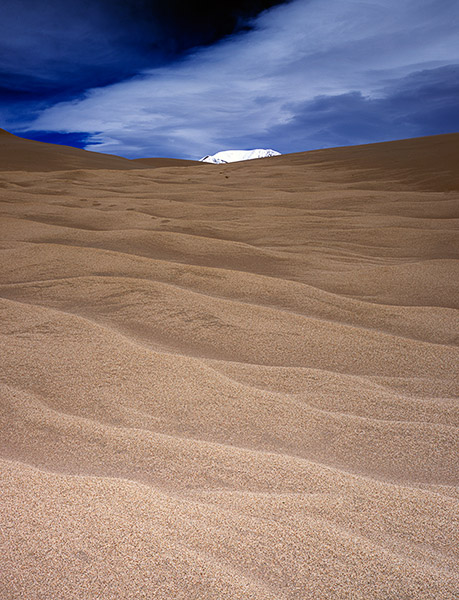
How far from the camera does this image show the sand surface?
680mm

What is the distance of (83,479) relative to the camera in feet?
2.83

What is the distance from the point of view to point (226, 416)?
114cm

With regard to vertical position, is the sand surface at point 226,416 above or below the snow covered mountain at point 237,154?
below

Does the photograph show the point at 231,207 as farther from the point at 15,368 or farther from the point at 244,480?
the point at 244,480

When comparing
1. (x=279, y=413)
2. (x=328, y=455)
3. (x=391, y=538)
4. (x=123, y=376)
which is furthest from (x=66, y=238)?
(x=391, y=538)

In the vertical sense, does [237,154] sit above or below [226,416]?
above

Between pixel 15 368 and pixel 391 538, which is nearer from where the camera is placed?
pixel 391 538

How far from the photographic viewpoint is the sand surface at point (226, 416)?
68cm

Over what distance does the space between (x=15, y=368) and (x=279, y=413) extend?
2.33 feet

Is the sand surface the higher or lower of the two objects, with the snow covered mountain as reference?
lower

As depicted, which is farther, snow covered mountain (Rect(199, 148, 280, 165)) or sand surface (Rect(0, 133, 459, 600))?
snow covered mountain (Rect(199, 148, 280, 165))

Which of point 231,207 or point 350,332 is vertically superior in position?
point 231,207

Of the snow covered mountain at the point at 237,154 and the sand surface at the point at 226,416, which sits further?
the snow covered mountain at the point at 237,154

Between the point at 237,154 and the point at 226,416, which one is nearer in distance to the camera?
the point at 226,416
